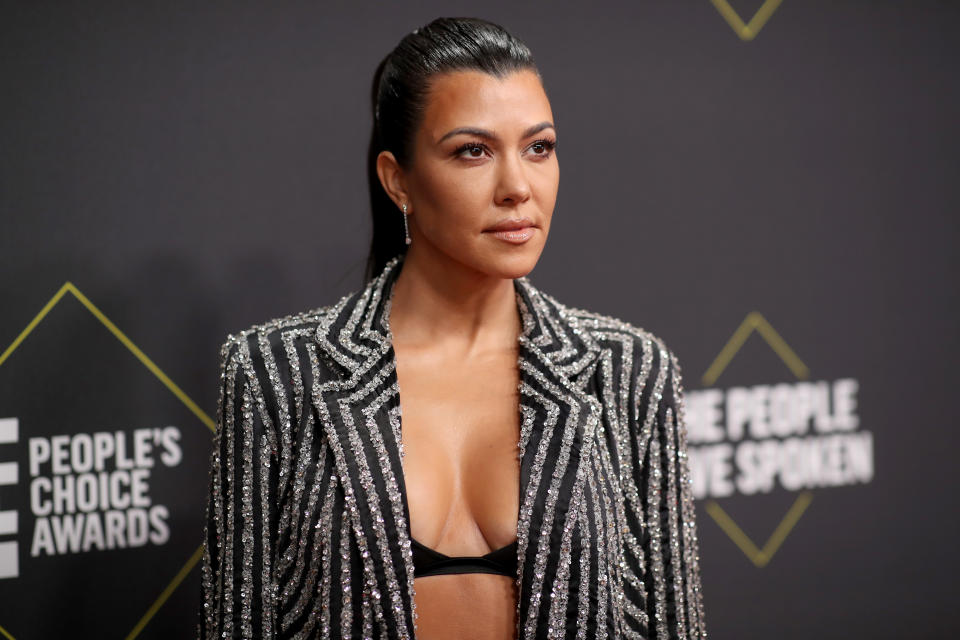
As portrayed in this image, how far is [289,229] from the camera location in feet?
6.94

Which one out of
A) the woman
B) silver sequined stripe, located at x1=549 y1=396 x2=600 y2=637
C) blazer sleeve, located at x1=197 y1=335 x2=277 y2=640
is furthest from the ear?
silver sequined stripe, located at x1=549 y1=396 x2=600 y2=637

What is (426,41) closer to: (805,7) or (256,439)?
(256,439)

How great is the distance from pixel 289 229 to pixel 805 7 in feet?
4.65

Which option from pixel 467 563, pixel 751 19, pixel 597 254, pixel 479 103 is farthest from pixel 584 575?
pixel 751 19

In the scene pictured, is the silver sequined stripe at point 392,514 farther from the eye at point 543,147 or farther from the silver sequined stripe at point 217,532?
the eye at point 543,147

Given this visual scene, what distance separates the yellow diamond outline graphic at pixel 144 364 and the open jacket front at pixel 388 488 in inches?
18.3

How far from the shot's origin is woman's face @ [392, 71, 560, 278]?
147cm

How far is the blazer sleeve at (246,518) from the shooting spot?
1.49 metres

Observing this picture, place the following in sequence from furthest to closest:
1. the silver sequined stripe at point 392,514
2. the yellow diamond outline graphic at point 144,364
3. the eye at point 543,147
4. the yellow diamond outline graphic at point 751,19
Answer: the yellow diamond outline graphic at point 751,19 → the yellow diamond outline graphic at point 144,364 → the eye at point 543,147 → the silver sequined stripe at point 392,514

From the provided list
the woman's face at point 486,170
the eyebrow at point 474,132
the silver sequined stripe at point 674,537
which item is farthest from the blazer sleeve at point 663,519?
the eyebrow at point 474,132

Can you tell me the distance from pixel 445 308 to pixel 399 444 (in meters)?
0.26

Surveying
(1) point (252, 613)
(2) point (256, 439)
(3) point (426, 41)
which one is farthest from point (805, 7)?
(1) point (252, 613)

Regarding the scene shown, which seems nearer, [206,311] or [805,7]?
[206,311]

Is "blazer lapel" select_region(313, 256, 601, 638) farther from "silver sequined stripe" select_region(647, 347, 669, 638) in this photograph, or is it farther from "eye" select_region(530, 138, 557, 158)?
"eye" select_region(530, 138, 557, 158)
